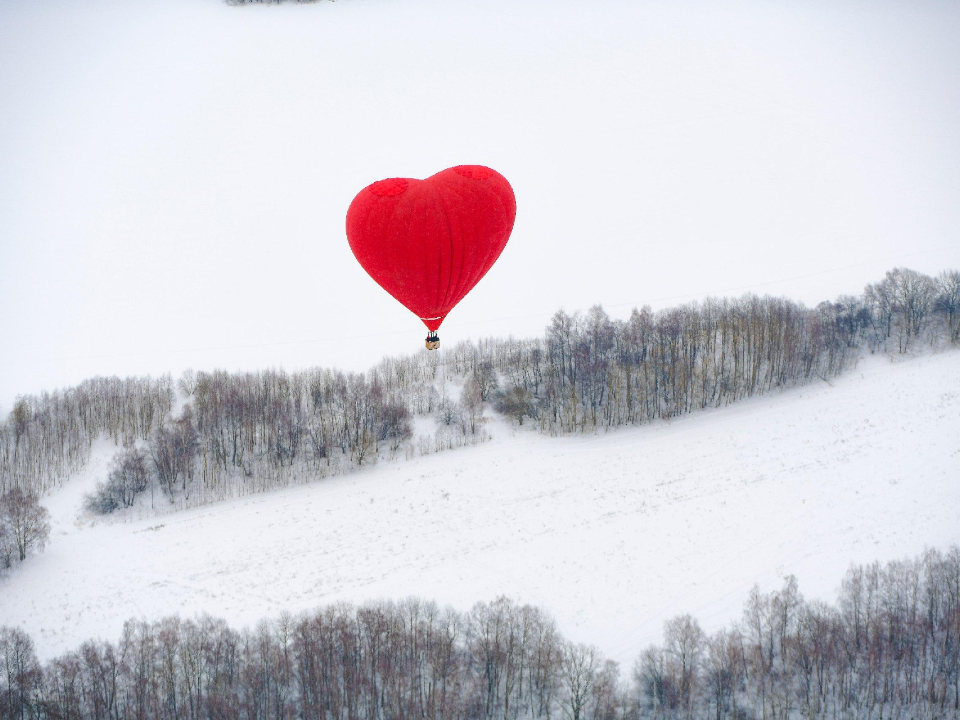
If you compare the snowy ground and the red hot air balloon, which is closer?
the red hot air balloon

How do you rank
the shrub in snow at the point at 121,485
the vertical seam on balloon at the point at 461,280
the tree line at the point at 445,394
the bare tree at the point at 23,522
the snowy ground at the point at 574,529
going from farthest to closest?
the tree line at the point at 445,394 < the shrub in snow at the point at 121,485 < the bare tree at the point at 23,522 < the snowy ground at the point at 574,529 < the vertical seam on balloon at the point at 461,280

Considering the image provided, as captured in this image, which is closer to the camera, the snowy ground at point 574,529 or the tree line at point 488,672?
the tree line at point 488,672

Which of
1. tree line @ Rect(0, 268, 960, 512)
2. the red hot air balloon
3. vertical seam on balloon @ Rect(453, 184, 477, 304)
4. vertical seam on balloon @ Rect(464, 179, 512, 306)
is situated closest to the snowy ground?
tree line @ Rect(0, 268, 960, 512)

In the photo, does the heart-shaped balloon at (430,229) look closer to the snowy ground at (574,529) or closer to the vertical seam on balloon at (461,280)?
the vertical seam on balloon at (461,280)

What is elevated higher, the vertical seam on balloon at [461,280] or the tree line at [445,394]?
the vertical seam on balloon at [461,280]

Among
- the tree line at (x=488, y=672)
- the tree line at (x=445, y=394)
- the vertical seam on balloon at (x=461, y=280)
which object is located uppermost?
the vertical seam on balloon at (x=461, y=280)

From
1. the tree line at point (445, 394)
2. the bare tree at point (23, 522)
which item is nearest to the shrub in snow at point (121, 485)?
the tree line at point (445, 394)

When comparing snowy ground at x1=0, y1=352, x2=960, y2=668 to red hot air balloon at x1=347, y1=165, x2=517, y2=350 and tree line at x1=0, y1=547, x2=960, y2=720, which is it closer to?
tree line at x1=0, y1=547, x2=960, y2=720
